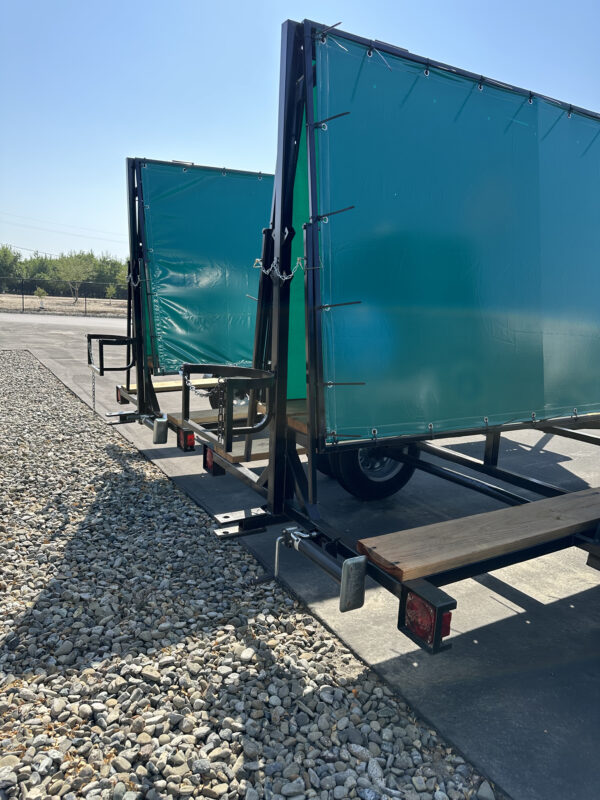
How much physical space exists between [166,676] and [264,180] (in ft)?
21.4

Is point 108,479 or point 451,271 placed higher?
point 451,271

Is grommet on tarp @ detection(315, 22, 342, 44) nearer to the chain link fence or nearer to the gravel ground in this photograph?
the gravel ground

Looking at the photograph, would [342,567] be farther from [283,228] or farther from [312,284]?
[283,228]

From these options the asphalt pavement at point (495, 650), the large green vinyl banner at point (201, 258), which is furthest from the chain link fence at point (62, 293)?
the asphalt pavement at point (495, 650)

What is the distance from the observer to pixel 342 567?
104 inches

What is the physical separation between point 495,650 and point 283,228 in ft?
9.38

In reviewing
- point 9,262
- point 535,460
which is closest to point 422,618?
point 535,460

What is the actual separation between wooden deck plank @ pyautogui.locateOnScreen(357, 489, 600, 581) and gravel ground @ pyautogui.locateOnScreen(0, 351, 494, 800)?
0.75 meters

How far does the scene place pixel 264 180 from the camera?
Result: 7547mm

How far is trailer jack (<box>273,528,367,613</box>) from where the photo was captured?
103 inches

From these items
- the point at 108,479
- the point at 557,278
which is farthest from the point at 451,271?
the point at 108,479

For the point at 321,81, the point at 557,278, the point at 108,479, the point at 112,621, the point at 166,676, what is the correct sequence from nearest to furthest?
the point at 166,676
the point at 321,81
the point at 112,621
the point at 557,278
the point at 108,479

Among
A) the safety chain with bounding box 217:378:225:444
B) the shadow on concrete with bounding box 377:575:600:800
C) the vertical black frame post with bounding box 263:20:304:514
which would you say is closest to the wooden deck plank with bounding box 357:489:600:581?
the shadow on concrete with bounding box 377:575:600:800

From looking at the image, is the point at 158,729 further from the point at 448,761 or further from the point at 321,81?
the point at 321,81
